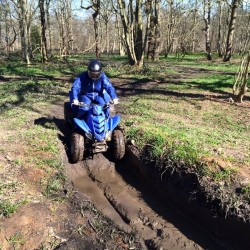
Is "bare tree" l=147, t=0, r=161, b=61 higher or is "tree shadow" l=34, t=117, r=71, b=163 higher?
"bare tree" l=147, t=0, r=161, b=61

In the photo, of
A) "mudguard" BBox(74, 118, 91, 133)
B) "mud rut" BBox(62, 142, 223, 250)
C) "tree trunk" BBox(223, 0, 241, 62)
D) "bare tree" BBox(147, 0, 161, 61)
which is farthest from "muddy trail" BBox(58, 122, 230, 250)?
"bare tree" BBox(147, 0, 161, 61)

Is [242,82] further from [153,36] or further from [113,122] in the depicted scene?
[153,36]

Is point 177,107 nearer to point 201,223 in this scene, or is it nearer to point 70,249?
point 201,223

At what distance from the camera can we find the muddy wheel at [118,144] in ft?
22.3

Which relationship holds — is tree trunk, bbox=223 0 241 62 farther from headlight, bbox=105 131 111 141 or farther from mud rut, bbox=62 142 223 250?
mud rut, bbox=62 142 223 250

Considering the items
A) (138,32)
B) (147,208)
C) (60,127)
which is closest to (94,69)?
(60,127)

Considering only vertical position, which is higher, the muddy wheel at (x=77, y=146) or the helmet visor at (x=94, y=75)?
the helmet visor at (x=94, y=75)

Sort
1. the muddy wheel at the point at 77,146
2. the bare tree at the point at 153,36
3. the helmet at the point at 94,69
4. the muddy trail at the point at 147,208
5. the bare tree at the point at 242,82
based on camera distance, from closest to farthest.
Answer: the muddy trail at the point at 147,208 → the muddy wheel at the point at 77,146 → the helmet at the point at 94,69 → the bare tree at the point at 242,82 → the bare tree at the point at 153,36

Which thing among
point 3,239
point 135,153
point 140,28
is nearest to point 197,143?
point 135,153

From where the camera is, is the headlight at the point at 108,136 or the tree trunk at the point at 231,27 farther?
the tree trunk at the point at 231,27

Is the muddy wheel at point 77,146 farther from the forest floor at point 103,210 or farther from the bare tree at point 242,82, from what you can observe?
the bare tree at point 242,82

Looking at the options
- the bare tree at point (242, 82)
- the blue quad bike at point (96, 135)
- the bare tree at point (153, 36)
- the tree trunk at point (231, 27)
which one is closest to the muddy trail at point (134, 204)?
the blue quad bike at point (96, 135)

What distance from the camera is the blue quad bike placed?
6.65 m

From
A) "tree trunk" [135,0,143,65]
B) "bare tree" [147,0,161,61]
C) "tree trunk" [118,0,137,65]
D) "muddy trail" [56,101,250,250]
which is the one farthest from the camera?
"bare tree" [147,0,161,61]
